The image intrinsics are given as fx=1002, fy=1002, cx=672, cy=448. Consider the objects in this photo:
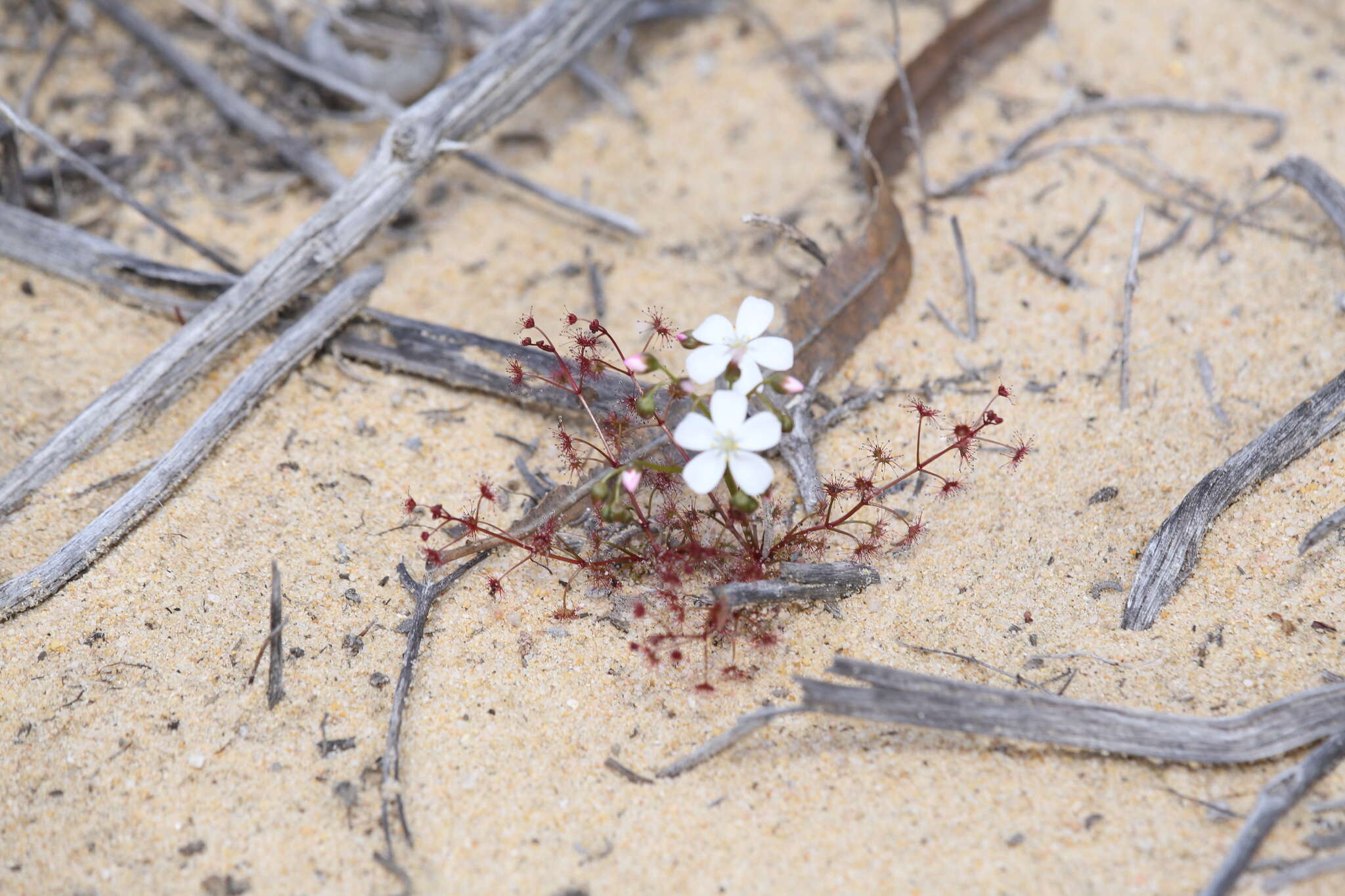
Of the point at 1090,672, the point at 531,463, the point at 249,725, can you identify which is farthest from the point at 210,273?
the point at 1090,672

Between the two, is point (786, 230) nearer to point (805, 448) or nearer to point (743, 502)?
point (805, 448)

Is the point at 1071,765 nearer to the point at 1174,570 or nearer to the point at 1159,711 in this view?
the point at 1159,711

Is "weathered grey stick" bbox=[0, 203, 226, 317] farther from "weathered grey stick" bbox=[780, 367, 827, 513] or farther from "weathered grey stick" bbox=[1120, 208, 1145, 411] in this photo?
"weathered grey stick" bbox=[1120, 208, 1145, 411]

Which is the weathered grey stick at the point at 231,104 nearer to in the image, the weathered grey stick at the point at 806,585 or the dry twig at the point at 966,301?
the dry twig at the point at 966,301

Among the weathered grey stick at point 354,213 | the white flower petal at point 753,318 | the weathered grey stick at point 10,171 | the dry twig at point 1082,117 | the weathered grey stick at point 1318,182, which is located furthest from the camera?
the dry twig at point 1082,117

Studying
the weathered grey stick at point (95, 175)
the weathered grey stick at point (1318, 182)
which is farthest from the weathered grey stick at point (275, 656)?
the weathered grey stick at point (1318, 182)
